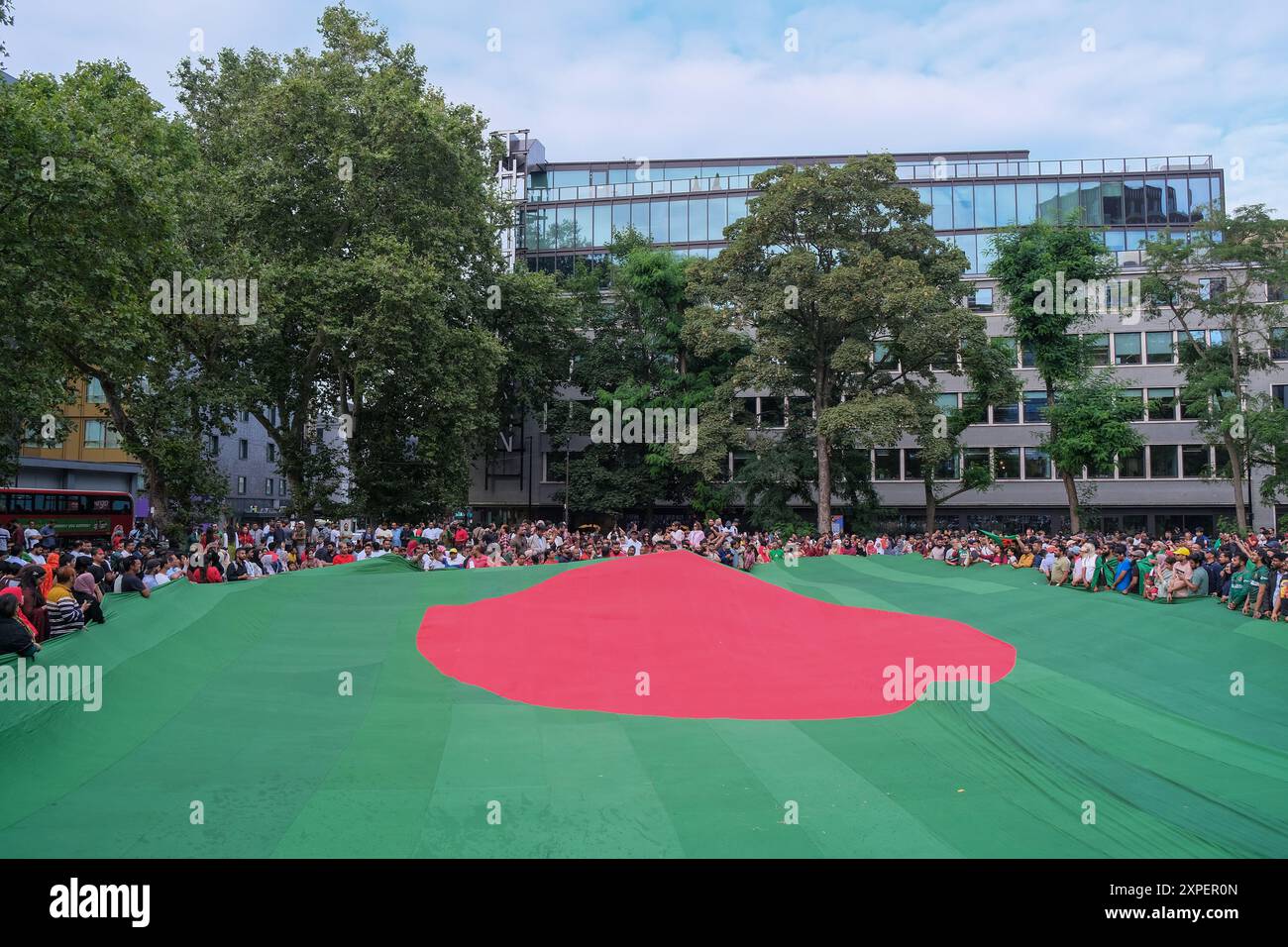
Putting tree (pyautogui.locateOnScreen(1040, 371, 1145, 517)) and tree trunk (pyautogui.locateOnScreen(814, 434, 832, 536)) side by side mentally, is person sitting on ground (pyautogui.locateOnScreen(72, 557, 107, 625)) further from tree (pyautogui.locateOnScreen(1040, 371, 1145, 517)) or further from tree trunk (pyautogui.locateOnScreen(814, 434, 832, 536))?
tree (pyautogui.locateOnScreen(1040, 371, 1145, 517))

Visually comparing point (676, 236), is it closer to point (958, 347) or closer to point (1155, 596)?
point (958, 347)

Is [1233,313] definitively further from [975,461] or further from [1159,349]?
[975,461]

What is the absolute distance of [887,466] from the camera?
6066 centimetres

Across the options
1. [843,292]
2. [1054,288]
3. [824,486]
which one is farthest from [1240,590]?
[1054,288]

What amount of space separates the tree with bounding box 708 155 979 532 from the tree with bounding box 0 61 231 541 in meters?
25.0

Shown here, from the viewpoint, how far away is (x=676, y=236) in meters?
67.1

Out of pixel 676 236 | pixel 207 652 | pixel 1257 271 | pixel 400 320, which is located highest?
pixel 676 236

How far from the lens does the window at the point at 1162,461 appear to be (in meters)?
58.5

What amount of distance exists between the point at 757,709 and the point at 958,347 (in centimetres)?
3406

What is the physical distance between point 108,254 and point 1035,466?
183 feet

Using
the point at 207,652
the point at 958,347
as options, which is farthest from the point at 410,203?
the point at 207,652

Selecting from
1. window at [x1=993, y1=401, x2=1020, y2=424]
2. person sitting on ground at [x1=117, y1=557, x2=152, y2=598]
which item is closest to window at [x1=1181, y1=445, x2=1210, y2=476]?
window at [x1=993, y1=401, x2=1020, y2=424]

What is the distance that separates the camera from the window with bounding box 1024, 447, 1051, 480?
59500 millimetres

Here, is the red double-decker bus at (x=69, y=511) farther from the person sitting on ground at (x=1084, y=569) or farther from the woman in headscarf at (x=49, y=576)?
the person sitting on ground at (x=1084, y=569)
